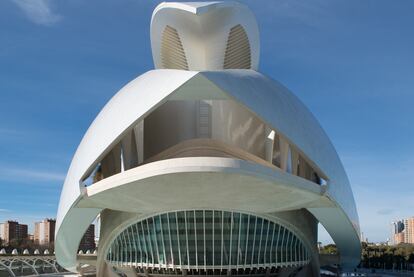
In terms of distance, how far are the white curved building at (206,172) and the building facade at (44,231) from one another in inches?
3260

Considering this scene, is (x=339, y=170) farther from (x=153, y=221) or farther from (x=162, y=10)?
(x=162, y=10)

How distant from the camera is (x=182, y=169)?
59.0 feet

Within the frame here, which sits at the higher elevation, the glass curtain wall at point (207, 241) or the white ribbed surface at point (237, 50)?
the white ribbed surface at point (237, 50)

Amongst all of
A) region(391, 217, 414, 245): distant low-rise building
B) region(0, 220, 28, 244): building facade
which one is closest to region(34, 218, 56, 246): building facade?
region(0, 220, 28, 244): building facade

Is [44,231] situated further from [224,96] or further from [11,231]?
[224,96]

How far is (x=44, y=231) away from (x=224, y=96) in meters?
105

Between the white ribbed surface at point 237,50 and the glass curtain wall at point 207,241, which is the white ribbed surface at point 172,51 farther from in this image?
the glass curtain wall at point 207,241

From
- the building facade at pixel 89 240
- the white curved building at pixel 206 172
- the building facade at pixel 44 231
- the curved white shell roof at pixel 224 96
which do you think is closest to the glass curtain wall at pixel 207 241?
the white curved building at pixel 206 172

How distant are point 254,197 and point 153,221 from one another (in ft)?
23.0

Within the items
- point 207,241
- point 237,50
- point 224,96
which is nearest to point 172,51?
point 237,50

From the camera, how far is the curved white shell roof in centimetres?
1898

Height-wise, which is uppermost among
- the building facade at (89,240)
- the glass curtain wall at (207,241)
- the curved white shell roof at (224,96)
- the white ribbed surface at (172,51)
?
the white ribbed surface at (172,51)

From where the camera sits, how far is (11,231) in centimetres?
10694

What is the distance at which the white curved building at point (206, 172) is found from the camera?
19.3 metres
